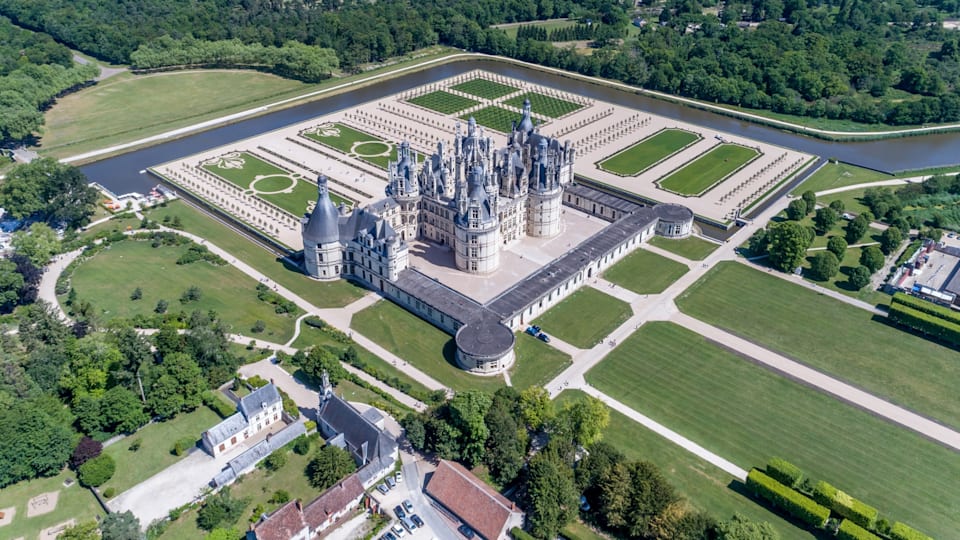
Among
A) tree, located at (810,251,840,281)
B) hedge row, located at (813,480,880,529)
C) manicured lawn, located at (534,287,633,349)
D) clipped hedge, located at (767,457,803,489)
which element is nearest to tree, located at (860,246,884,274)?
tree, located at (810,251,840,281)

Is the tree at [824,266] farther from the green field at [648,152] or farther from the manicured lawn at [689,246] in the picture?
the green field at [648,152]

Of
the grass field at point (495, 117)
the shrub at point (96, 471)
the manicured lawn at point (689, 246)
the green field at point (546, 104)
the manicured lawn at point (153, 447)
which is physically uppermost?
the green field at point (546, 104)

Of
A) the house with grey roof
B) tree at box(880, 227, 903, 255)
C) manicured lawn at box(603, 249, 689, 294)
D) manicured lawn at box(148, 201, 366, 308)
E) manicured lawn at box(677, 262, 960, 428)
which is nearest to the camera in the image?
the house with grey roof

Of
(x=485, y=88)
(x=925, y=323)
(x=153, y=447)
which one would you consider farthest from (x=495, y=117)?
(x=153, y=447)

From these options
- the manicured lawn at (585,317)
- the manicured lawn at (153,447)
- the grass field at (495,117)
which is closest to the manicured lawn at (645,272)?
the manicured lawn at (585,317)

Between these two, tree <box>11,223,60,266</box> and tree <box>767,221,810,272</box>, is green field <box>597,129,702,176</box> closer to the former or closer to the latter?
tree <box>767,221,810,272</box>

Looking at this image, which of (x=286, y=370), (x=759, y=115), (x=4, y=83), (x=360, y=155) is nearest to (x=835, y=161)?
(x=759, y=115)
